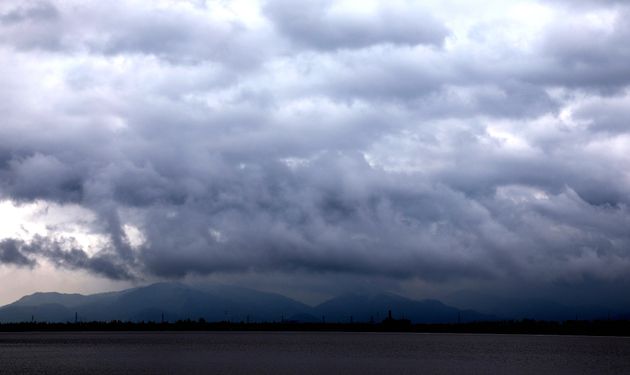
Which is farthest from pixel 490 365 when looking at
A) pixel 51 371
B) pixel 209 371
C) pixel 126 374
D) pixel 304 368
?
pixel 51 371

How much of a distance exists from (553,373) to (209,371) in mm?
46972

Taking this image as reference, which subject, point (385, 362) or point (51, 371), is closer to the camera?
point (51, 371)

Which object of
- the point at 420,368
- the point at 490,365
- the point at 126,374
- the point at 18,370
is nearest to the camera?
the point at 126,374

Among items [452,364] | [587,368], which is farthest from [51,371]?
[587,368]

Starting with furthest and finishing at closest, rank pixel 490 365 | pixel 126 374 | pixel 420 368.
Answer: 1. pixel 490 365
2. pixel 420 368
3. pixel 126 374

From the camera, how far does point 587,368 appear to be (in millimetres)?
112875

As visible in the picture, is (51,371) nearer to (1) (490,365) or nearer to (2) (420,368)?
(2) (420,368)

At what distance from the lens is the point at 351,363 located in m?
120

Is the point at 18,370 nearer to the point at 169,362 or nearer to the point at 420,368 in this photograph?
the point at 169,362

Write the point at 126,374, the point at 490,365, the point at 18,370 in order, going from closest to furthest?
the point at 126,374 → the point at 18,370 → the point at 490,365

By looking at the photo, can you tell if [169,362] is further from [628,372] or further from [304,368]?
[628,372]

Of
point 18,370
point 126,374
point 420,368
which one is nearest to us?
point 126,374

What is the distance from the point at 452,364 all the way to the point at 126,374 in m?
53.5

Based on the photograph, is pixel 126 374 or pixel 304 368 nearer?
pixel 126 374
